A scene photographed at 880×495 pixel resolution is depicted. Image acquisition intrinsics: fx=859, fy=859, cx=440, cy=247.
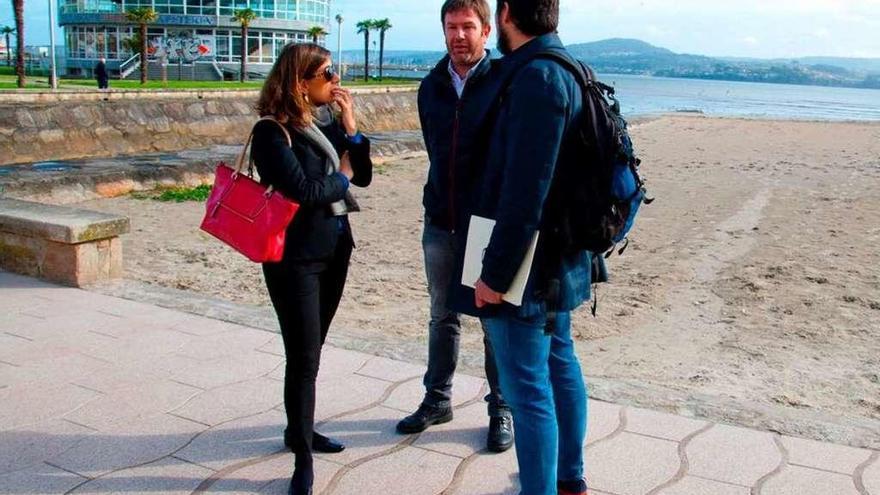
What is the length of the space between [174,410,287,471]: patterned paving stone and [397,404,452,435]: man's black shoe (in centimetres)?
54

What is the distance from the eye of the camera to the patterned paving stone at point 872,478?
3293mm

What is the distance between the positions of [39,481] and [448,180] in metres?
1.94

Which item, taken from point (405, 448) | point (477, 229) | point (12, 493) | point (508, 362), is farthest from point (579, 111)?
point (12, 493)

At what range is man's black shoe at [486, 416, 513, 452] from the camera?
3621 millimetres

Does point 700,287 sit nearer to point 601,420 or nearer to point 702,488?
point 601,420

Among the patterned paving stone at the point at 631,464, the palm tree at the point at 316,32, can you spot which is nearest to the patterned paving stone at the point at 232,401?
the patterned paving stone at the point at 631,464

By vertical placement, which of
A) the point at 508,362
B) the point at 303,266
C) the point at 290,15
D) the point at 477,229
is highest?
the point at 290,15

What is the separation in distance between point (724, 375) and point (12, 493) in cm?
391

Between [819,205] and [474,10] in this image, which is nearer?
[474,10]

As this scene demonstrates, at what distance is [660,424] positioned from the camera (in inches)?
153

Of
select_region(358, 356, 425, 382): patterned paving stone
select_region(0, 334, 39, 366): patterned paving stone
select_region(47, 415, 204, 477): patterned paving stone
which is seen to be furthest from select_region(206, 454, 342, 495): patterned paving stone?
select_region(0, 334, 39, 366): patterned paving stone

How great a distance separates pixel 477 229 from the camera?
273 centimetres

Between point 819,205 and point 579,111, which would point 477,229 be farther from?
point 819,205

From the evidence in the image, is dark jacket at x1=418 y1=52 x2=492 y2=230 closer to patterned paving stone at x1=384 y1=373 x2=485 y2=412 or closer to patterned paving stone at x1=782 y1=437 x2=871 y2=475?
patterned paving stone at x1=384 y1=373 x2=485 y2=412
